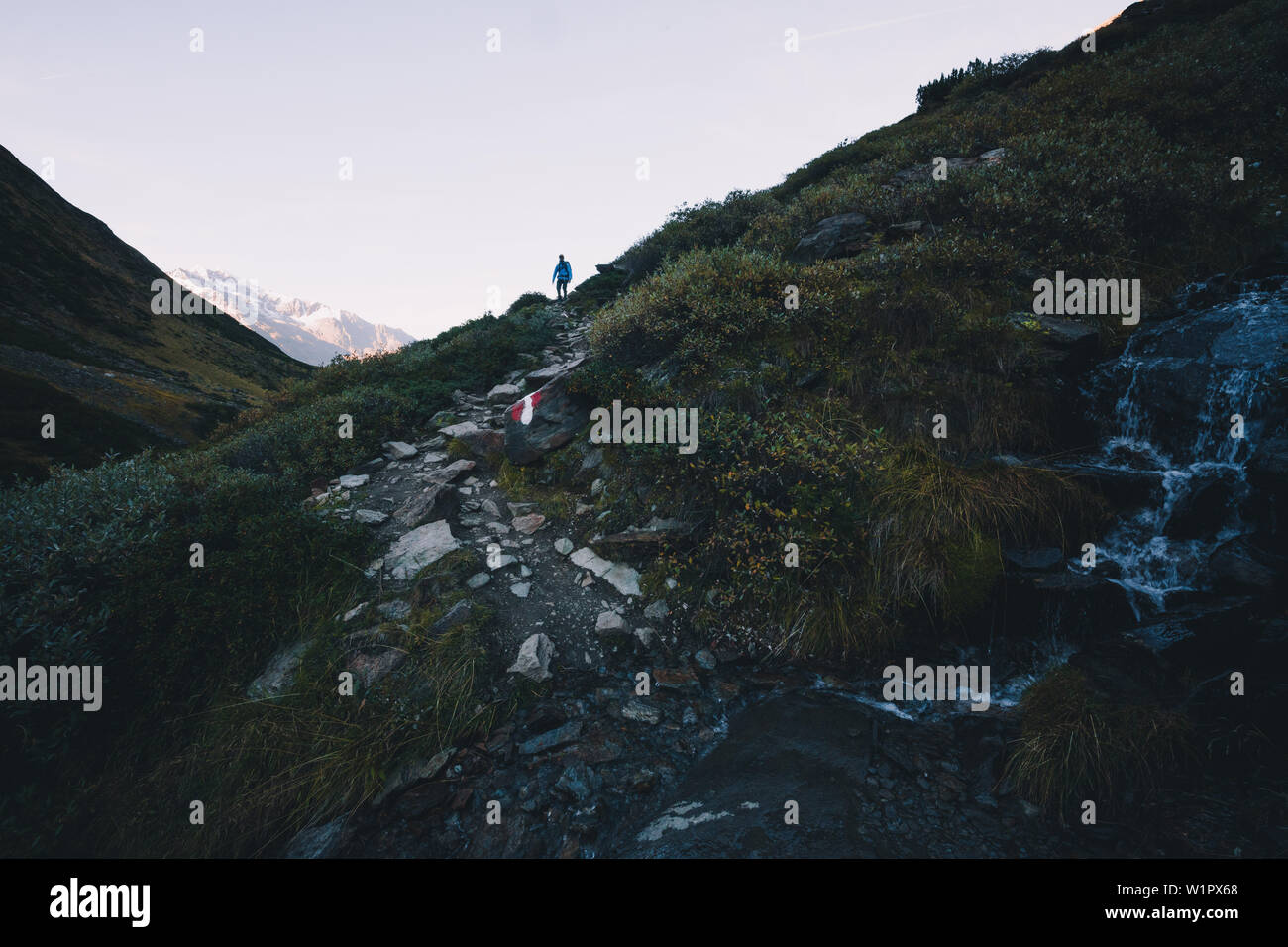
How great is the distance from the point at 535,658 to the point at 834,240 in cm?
1153

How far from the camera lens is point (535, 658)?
4.86 metres

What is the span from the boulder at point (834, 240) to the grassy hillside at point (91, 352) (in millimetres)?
14536

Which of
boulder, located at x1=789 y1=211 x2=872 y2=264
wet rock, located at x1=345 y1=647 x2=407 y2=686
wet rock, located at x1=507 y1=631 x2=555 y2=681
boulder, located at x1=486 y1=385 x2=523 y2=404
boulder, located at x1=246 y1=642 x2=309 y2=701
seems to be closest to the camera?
boulder, located at x1=246 y1=642 x2=309 y2=701

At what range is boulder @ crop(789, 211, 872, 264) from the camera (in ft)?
Result: 34.9

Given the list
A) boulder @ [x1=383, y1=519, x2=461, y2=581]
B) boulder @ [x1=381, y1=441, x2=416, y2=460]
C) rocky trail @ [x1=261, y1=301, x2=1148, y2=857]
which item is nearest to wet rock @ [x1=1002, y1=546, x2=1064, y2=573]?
rocky trail @ [x1=261, y1=301, x2=1148, y2=857]

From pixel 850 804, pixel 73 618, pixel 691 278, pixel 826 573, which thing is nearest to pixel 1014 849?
pixel 850 804

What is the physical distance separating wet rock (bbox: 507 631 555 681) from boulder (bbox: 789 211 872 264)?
405 inches

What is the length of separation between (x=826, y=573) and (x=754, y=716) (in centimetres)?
181

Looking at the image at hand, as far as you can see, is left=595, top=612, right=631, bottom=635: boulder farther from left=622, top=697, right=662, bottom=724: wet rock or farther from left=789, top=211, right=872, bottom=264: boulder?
left=789, top=211, right=872, bottom=264: boulder

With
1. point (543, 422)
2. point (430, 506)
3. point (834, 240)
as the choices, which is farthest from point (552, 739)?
point (834, 240)

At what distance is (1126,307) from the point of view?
7.30 metres

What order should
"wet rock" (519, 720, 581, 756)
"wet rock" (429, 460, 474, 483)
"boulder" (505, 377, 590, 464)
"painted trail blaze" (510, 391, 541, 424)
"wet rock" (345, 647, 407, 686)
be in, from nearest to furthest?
"wet rock" (519, 720, 581, 756) → "wet rock" (345, 647, 407, 686) → "wet rock" (429, 460, 474, 483) → "boulder" (505, 377, 590, 464) → "painted trail blaze" (510, 391, 541, 424)

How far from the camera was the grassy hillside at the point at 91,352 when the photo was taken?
281 inches

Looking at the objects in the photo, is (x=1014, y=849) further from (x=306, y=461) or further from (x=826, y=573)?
(x=306, y=461)
